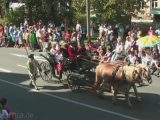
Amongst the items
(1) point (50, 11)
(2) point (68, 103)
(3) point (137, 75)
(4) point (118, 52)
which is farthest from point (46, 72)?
(1) point (50, 11)

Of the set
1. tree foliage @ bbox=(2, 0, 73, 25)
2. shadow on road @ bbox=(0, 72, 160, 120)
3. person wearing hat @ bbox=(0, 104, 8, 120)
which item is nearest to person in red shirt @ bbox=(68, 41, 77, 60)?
shadow on road @ bbox=(0, 72, 160, 120)

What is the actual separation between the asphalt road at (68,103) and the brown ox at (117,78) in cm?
51

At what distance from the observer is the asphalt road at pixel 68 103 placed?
34.4ft

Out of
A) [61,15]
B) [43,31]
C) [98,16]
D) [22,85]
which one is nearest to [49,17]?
[61,15]

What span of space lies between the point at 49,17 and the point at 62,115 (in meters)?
22.7

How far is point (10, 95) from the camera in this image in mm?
12820

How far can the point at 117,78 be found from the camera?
36.4 ft

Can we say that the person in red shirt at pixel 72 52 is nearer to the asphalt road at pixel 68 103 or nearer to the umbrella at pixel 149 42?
the asphalt road at pixel 68 103

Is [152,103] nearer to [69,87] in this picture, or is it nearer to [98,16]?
[69,87]

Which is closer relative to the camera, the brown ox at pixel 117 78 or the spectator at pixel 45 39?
the brown ox at pixel 117 78

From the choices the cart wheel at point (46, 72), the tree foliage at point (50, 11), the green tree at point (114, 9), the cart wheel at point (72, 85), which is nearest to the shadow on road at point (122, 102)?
the cart wheel at point (72, 85)

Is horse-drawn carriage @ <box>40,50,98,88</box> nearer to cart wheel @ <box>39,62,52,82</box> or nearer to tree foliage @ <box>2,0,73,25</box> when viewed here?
cart wheel @ <box>39,62,52,82</box>

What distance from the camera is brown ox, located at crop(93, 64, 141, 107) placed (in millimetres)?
10538

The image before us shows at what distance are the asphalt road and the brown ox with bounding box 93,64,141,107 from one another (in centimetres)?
51
